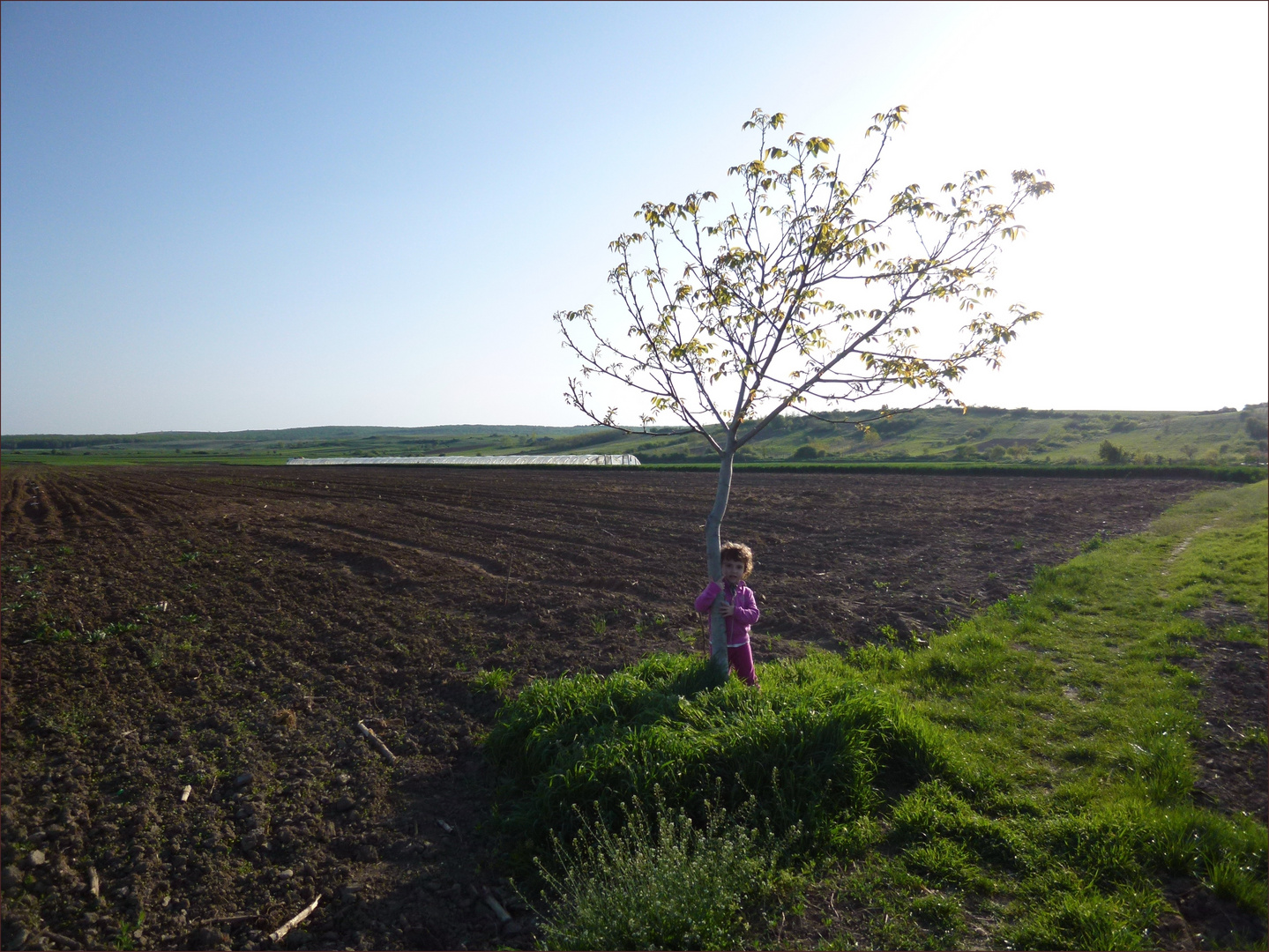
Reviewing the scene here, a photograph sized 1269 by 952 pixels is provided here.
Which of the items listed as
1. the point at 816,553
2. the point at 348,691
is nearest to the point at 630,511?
the point at 816,553

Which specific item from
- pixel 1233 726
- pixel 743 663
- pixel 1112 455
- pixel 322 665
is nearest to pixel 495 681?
pixel 322 665

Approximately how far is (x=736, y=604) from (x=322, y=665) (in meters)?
4.76

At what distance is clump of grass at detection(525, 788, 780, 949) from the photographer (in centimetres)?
338

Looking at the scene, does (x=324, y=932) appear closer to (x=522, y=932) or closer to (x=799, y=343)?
(x=522, y=932)

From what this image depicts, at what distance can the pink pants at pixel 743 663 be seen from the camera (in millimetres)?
6113

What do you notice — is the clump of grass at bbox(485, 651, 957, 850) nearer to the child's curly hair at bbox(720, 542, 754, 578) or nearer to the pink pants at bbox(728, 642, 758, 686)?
the pink pants at bbox(728, 642, 758, 686)

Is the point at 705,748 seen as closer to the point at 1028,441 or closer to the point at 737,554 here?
the point at 737,554

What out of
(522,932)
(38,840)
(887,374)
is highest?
(887,374)

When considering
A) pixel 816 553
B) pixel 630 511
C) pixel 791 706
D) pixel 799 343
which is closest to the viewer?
pixel 791 706

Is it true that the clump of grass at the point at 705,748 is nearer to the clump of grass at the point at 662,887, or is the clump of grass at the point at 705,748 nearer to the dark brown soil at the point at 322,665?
the clump of grass at the point at 662,887

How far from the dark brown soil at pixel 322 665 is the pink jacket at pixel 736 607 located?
6.44 feet

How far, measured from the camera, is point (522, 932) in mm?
3844

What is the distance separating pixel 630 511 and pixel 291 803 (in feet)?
55.4

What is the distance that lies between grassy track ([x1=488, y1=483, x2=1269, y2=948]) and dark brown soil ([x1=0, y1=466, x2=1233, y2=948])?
689mm
